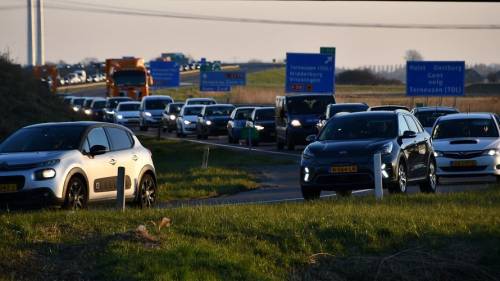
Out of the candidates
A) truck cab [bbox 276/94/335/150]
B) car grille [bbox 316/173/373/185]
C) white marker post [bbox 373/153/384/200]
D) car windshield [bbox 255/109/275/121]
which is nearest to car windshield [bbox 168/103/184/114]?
car windshield [bbox 255/109/275/121]

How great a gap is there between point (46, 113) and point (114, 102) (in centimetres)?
2347

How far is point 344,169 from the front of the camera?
20.2 metres

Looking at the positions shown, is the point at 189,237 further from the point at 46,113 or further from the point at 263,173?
the point at 46,113

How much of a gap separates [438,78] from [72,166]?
135 feet

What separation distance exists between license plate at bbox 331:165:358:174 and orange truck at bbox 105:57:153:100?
50869 millimetres

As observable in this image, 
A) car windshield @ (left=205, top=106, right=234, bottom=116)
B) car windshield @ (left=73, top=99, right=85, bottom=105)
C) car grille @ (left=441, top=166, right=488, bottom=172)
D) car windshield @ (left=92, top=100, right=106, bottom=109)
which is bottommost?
car windshield @ (left=73, top=99, right=85, bottom=105)

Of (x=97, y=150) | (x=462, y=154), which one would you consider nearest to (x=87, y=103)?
(x=462, y=154)

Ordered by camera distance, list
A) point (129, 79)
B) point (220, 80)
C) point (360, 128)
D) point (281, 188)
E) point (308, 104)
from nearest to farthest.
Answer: point (360, 128) → point (281, 188) → point (308, 104) → point (129, 79) → point (220, 80)

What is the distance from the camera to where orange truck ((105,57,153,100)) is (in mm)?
70625

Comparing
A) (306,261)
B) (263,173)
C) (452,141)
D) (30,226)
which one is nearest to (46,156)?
(30,226)

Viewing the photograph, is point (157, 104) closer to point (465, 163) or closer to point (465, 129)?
point (465, 129)

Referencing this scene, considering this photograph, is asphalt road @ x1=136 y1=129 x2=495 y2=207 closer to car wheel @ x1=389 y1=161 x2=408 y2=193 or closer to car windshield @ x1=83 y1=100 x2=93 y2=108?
car wheel @ x1=389 y1=161 x2=408 y2=193

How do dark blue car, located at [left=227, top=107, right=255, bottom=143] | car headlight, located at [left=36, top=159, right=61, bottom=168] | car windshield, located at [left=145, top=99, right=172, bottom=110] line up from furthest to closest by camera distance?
1. car windshield, located at [left=145, top=99, right=172, bottom=110]
2. dark blue car, located at [left=227, top=107, right=255, bottom=143]
3. car headlight, located at [left=36, top=159, right=61, bottom=168]

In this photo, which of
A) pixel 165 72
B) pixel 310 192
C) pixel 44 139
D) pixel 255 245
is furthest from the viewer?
pixel 165 72
